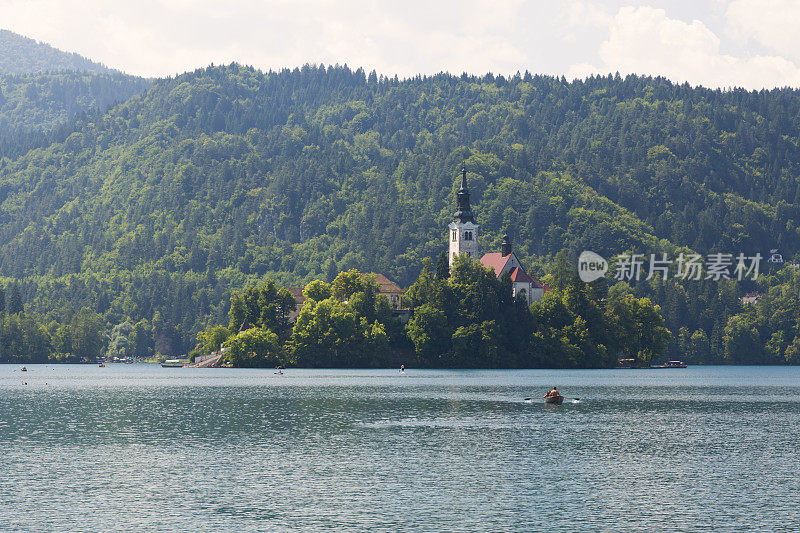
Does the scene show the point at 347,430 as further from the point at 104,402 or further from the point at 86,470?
the point at 104,402

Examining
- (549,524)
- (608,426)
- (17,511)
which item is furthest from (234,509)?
(608,426)

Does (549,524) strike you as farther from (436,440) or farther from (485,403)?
(485,403)

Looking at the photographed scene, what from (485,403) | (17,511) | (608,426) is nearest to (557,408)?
(485,403)

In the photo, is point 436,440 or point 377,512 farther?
point 436,440

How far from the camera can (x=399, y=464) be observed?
68.2 meters

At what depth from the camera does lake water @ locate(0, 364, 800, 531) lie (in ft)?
168

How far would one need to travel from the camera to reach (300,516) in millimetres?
51219

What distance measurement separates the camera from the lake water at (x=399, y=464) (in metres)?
51.2

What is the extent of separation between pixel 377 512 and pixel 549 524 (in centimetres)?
844

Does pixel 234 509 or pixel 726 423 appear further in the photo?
pixel 726 423

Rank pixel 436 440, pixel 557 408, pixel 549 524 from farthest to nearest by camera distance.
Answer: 1. pixel 557 408
2. pixel 436 440
3. pixel 549 524

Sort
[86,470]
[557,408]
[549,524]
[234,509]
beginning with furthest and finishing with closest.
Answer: [557,408] < [86,470] < [234,509] < [549,524]

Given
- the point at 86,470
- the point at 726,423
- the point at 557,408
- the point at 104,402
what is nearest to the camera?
the point at 86,470

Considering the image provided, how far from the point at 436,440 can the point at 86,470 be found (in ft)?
87.8
